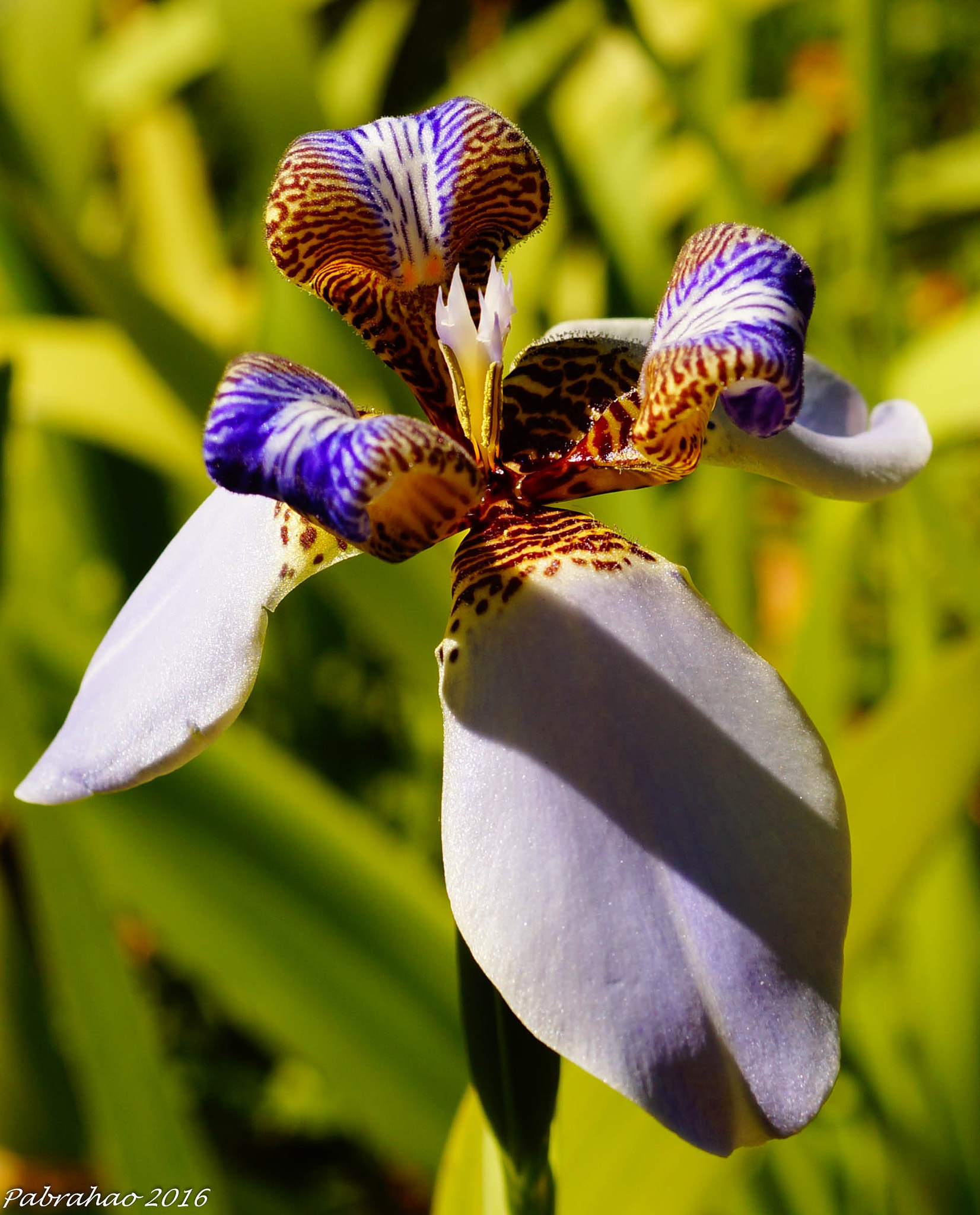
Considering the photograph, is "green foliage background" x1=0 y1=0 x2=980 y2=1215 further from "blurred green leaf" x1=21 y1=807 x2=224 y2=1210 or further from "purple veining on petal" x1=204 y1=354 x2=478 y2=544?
"purple veining on petal" x1=204 y1=354 x2=478 y2=544

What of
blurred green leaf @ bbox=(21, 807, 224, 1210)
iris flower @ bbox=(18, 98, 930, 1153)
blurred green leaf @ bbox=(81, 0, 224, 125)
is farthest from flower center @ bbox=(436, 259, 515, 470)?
blurred green leaf @ bbox=(81, 0, 224, 125)

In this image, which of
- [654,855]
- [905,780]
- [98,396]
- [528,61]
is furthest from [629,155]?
[654,855]

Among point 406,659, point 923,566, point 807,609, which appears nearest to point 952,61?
point 923,566

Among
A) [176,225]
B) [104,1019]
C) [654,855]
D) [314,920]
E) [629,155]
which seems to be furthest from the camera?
[176,225]

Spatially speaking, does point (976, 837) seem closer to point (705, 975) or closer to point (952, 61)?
point (705, 975)

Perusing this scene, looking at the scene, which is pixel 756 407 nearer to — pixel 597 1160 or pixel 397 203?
pixel 397 203

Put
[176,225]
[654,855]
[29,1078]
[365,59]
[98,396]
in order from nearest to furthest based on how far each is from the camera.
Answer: [654,855]
[29,1078]
[98,396]
[176,225]
[365,59]
